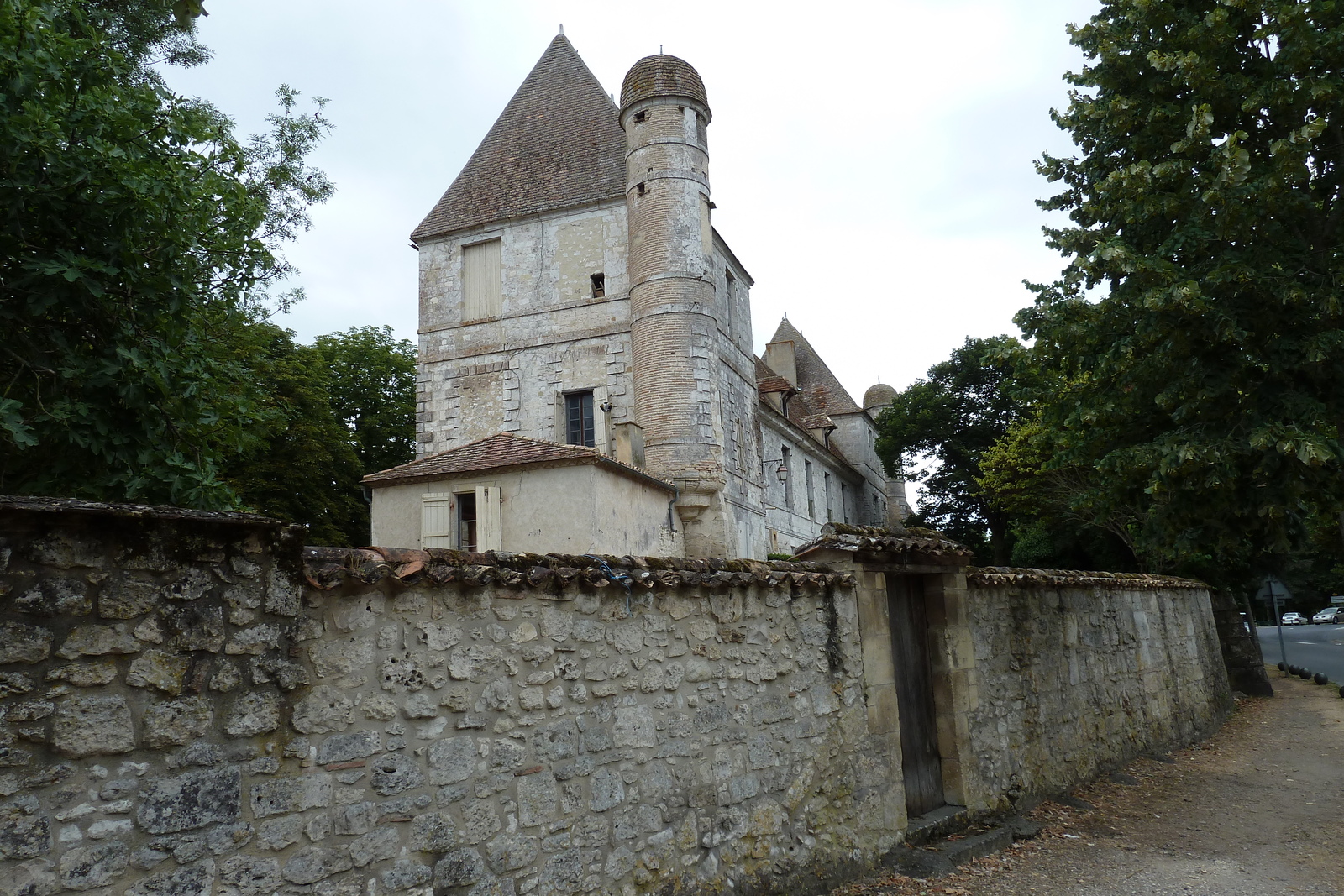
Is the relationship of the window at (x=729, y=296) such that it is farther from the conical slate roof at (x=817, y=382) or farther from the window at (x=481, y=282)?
the conical slate roof at (x=817, y=382)

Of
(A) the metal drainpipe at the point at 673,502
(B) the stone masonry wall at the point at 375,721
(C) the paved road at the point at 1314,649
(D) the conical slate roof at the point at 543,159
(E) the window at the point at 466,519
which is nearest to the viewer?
(B) the stone masonry wall at the point at 375,721

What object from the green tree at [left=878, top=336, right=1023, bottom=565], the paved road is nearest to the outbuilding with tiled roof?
the paved road

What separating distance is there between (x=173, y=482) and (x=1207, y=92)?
8079 millimetres

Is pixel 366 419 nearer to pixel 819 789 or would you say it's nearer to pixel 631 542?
pixel 631 542

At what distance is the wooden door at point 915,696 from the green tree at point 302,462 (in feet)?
46.8

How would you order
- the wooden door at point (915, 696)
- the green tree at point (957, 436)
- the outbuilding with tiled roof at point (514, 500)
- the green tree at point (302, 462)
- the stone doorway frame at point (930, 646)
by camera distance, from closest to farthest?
the stone doorway frame at point (930, 646), the wooden door at point (915, 696), the outbuilding with tiled roof at point (514, 500), the green tree at point (302, 462), the green tree at point (957, 436)

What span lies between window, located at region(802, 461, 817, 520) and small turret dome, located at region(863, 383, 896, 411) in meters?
13.4

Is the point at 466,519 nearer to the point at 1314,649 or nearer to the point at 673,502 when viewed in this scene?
the point at 673,502

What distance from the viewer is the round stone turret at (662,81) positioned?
17469 millimetres

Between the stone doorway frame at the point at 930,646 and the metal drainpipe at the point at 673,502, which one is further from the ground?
the metal drainpipe at the point at 673,502

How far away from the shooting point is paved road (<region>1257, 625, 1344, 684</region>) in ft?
68.5

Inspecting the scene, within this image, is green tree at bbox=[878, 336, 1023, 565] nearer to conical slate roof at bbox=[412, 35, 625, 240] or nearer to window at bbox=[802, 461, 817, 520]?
window at bbox=[802, 461, 817, 520]

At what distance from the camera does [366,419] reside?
80.8 ft

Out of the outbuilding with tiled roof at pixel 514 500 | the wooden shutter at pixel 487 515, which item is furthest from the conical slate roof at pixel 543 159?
the wooden shutter at pixel 487 515
